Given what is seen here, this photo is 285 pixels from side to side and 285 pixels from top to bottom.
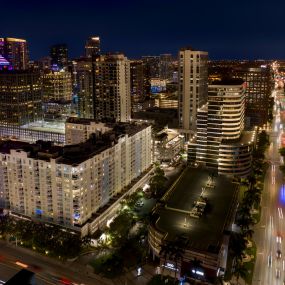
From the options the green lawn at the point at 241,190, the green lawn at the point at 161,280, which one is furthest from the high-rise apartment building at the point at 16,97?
the green lawn at the point at 161,280

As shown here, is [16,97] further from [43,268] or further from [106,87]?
[43,268]

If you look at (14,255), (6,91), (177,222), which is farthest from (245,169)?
(6,91)

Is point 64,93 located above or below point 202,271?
above

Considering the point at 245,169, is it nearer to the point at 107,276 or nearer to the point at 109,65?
the point at 107,276

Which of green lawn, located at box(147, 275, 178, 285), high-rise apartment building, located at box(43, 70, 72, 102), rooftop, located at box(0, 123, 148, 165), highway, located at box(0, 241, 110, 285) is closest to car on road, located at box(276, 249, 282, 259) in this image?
green lawn, located at box(147, 275, 178, 285)

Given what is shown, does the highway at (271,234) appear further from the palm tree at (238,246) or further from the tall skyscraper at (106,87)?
the tall skyscraper at (106,87)

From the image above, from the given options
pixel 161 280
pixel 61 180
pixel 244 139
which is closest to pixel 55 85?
pixel 244 139
